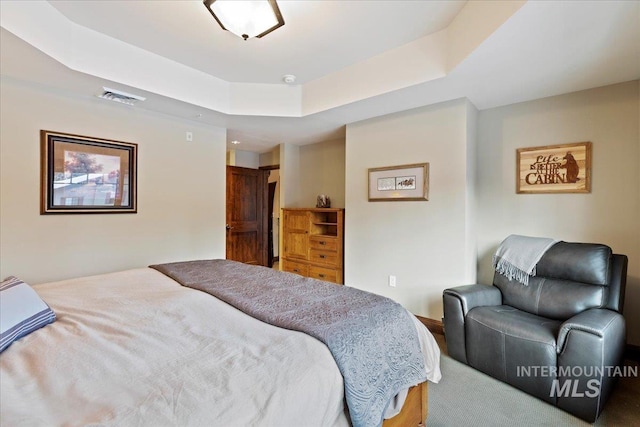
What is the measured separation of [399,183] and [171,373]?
116 inches

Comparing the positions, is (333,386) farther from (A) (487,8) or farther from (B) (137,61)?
(B) (137,61)

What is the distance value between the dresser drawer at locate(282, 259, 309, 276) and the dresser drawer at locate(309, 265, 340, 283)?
0.32 feet

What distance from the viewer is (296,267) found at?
179 inches

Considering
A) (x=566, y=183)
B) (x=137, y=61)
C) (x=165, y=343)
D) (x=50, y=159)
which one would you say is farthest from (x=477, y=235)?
(x=50, y=159)

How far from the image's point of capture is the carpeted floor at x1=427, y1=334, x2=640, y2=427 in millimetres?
1798

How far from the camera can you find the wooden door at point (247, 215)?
15.8 feet

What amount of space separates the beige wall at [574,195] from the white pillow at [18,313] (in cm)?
360

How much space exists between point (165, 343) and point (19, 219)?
248 centimetres

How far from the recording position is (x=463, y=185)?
2965 millimetres

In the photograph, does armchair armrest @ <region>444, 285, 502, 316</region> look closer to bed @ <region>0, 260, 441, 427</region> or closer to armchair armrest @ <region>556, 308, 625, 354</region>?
armchair armrest @ <region>556, 308, 625, 354</region>

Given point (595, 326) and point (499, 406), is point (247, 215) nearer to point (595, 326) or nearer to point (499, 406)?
point (499, 406)

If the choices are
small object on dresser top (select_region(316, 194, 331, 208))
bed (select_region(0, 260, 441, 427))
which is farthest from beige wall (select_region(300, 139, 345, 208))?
bed (select_region(0, 260, 441, 427))

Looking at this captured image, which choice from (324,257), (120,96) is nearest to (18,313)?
(120,96)

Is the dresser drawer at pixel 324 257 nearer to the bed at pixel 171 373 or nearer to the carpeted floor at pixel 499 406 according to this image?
the carpeted floor at pixel 499 406
